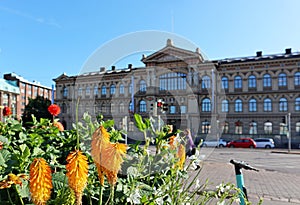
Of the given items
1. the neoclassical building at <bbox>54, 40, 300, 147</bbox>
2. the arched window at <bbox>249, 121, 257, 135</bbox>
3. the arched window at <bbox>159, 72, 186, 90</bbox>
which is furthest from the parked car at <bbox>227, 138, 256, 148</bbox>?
the arched window at <bbox>159, 72, 186, 90</bbox>

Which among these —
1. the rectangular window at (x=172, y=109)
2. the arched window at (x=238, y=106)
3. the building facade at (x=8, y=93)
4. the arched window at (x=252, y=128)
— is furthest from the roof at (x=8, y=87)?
the arched window at (x=252, y=128)

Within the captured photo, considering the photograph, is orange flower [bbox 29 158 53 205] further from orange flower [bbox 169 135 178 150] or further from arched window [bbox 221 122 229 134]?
arched window [bbox 221 122 229 134]

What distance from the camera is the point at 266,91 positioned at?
3831cm

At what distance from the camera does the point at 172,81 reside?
42.5 meters

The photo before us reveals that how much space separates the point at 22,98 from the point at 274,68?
215ft

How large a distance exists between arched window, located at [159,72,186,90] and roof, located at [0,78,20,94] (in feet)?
138

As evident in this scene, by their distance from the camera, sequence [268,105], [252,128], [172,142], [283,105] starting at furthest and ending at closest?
[252,128], [268,105], [283,105], [172,142]

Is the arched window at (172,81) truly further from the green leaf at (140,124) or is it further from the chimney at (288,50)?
the green leaf at (140,124)

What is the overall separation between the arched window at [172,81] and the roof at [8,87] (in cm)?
4220

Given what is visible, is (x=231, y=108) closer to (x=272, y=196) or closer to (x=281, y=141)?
(x=281, y=141)

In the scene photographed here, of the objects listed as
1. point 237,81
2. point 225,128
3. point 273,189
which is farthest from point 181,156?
point 237,81

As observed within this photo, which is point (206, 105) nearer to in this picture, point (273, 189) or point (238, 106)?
point (238, 106)

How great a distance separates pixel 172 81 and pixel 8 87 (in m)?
46.4

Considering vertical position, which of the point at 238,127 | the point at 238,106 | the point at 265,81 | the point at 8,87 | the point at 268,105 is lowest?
the point at 238,127
